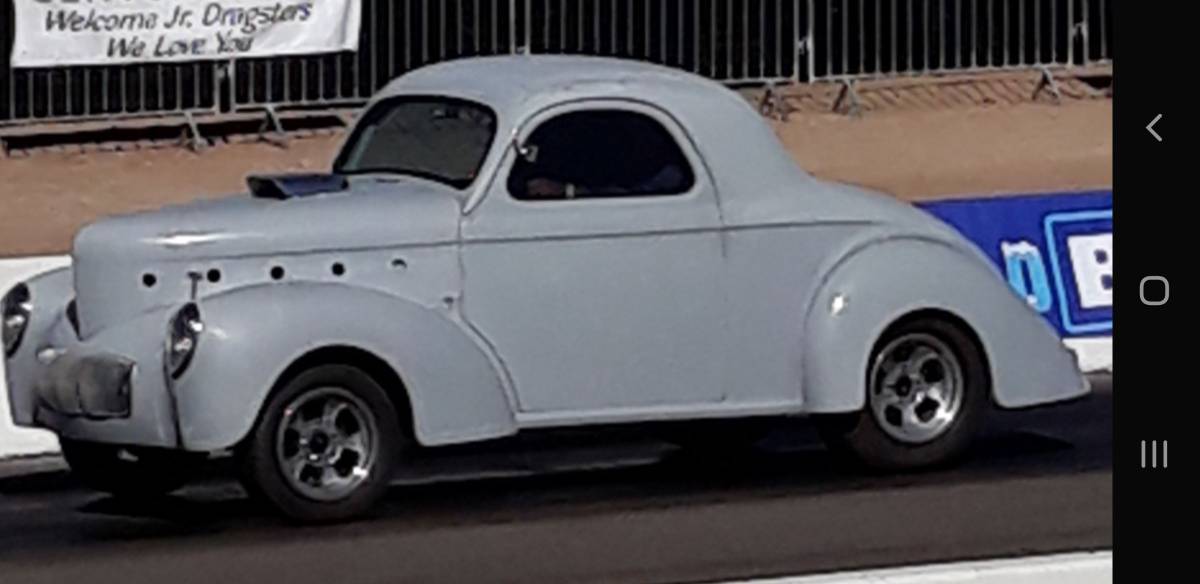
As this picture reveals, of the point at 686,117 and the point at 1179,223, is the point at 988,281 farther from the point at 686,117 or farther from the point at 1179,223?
the point at 1179,223

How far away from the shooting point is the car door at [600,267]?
9914 mm

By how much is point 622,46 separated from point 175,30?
3.70 meters

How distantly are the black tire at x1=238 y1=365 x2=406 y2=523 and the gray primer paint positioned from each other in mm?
99

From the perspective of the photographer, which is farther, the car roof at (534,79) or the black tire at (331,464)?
the car roof at (534,79)

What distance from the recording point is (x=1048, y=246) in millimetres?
14180

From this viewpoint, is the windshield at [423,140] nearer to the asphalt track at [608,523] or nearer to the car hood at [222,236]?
the car hood at [222,236]

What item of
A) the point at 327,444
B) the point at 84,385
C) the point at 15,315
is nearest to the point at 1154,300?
the point at 327,444

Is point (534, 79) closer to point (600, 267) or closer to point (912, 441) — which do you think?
point (600, 267)

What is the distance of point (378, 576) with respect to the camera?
851 cm

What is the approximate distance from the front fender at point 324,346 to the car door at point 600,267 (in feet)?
0.61

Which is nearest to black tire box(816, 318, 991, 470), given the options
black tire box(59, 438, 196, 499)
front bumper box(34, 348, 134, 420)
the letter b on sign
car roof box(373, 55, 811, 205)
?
car roof box(373, 55, 811, 205)

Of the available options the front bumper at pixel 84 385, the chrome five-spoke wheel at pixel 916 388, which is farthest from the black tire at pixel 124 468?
the chrome five-spoke wheel at pixel 916 388

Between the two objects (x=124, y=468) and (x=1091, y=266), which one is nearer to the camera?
(x=124, y=468)

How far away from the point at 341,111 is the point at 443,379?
548 inches
